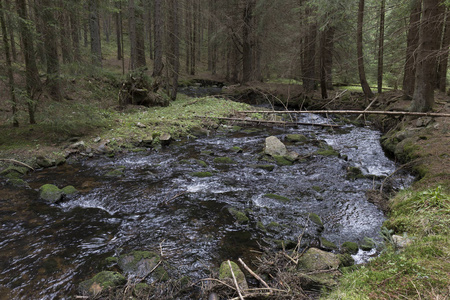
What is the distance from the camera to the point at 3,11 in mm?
7102

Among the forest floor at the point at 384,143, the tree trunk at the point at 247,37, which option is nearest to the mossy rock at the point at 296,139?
the forest floor at the point at 384,143

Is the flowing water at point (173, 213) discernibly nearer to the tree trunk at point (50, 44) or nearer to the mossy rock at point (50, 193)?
the mossy rock at point (50, 193)

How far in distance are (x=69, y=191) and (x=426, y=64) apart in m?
11.2

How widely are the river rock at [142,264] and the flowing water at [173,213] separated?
0.79 ft

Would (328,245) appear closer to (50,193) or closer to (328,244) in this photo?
(328,244)

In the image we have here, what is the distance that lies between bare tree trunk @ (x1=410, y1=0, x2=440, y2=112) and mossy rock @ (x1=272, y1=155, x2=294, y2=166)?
4891 mm

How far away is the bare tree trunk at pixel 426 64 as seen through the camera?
7984 mm

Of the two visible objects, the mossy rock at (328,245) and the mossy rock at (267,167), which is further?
the mossy rock at (267,167)

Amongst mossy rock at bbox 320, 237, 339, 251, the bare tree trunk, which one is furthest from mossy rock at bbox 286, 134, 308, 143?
mossy rock at bbox 320, 237, 339, 251

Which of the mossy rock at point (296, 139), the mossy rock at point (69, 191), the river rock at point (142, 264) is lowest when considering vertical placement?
the river rock at point (142, 264)

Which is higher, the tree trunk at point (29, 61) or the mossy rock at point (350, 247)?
the tree trunk at point (29, 61)

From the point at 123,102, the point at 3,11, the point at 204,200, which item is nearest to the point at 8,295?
the point at 204,200

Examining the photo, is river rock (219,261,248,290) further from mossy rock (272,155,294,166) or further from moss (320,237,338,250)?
mossy rock (272,155,294,166)

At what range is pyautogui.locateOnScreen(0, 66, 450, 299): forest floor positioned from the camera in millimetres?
2551
